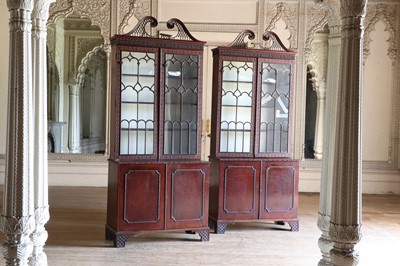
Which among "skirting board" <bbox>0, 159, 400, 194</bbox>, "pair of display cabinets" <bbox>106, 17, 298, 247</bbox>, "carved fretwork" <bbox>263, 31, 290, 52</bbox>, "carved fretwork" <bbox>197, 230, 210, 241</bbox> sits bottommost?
"carved fretwork" <bbox>197, 230, 210, 241</bbox>

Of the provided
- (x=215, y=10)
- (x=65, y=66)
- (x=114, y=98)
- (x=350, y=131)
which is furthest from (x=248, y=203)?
(x=65, y=66)

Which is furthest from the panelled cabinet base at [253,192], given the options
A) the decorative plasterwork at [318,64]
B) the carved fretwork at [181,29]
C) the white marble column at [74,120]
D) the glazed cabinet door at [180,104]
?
the white marble column at [74,120]

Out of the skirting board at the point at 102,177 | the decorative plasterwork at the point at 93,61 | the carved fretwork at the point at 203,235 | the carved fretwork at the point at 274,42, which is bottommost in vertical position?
the carved fretwork at the point at 203,235

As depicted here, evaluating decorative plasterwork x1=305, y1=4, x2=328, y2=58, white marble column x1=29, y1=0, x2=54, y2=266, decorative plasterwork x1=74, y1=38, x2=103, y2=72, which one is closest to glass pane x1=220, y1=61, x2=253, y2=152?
white marble column x1=29, y1=0, x2=54, y2=266

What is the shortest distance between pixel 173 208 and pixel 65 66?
5.71 m

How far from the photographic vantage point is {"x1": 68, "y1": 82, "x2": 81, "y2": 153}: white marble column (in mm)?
10109

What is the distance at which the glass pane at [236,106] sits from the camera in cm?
550

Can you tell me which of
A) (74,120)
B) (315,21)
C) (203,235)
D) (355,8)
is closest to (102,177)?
(74,120)

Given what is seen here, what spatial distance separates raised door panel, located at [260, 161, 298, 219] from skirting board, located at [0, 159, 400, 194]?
9.12ft

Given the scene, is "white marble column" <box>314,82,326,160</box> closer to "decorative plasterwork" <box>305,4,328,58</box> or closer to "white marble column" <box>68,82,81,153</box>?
"decorative plasterwork" <box>305,4,328,58</box>

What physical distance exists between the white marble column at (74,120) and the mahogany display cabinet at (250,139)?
5363mm

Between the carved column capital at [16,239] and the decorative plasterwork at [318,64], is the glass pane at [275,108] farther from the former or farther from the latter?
the decorative plasterwork at [318,64]

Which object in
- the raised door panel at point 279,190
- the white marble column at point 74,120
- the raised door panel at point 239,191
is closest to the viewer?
the raised door panel at point 239,191

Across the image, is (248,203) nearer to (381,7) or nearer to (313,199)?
(313,199)
